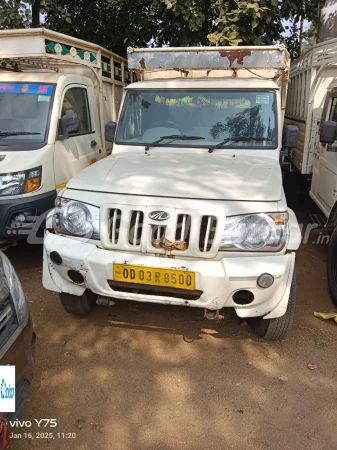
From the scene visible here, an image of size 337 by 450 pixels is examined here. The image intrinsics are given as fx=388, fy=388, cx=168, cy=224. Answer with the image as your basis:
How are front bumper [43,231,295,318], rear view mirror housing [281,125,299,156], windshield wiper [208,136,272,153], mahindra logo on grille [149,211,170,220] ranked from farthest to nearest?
rear view mirror housing [281,125,299,156], windshield wiper [208,136,272,153], mahindra logo on grille [149,211,170,220], front bumper [43,231,295,318]

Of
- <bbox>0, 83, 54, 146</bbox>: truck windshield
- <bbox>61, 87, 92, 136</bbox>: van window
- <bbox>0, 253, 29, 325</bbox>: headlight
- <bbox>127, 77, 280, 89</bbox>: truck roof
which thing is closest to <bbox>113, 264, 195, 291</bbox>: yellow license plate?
<bbox>0, 253, 29, 325</bbox>: headlight

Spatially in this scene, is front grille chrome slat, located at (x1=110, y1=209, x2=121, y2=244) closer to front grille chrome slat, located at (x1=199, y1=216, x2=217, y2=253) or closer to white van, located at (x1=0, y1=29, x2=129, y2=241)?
front grille chrome slat, located at (x1=199, y1=216, x2=217, y2=253)

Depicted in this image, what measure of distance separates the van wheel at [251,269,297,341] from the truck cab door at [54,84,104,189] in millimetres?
2933

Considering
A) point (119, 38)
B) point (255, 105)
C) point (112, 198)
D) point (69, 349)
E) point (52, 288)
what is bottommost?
point (69, 349)

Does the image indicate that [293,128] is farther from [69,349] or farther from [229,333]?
[69,349]

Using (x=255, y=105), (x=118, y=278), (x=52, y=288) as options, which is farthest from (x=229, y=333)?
(x=255, y=105)

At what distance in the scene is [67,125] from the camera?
468 centimetres

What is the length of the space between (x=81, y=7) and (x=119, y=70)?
3.51 meters

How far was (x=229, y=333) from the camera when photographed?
3.35 metres

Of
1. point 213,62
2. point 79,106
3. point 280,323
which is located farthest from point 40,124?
point 280,323

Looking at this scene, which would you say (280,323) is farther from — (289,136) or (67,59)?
(67,59)

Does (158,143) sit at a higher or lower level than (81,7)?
lower

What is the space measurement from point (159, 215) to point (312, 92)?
4292 mm

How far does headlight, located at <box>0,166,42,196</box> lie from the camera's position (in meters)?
4.15
